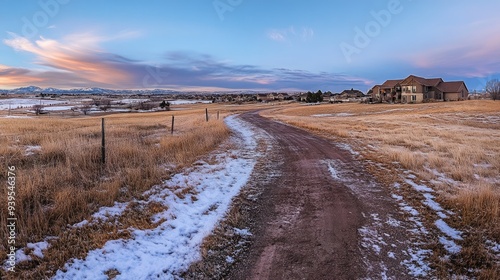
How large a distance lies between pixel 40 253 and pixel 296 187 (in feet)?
19.8

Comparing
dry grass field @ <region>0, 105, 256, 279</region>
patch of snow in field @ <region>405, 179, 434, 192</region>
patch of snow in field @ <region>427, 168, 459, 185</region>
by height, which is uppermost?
dry grass field @ <region>0, 105, 256, 279</region>

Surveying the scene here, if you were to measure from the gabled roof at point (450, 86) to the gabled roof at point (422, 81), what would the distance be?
1.44 meters

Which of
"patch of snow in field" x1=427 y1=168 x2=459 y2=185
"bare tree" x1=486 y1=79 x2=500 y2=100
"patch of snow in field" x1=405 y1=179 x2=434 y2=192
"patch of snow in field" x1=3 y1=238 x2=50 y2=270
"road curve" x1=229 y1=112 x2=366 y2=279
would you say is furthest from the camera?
"bare tree" x1=486 y1=79 x2=500 y2=100

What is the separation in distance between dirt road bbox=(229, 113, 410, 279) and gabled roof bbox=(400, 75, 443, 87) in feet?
288

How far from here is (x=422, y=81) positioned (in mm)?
85875

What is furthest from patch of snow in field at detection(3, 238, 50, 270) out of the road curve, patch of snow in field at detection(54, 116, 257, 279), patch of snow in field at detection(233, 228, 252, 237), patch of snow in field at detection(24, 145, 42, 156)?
patch of snow in field at detection(24, 145, 42, 156)

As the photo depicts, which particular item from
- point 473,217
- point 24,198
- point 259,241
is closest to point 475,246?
point 473,217

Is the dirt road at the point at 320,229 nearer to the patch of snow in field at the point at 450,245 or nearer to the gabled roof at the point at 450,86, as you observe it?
the patch of snow in field at the point at 450,245

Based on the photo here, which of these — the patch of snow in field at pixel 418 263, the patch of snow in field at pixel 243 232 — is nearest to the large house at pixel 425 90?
the patch of snow in field at pixel 418 263

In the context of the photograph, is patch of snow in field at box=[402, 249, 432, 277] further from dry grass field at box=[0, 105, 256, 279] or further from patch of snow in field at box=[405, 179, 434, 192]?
dry grass field at box=[0, 105, 256, 279]

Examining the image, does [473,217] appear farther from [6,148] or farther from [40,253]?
[6,148]

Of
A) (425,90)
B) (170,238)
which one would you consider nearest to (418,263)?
(170,238)

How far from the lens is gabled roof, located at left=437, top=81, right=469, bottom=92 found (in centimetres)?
8416

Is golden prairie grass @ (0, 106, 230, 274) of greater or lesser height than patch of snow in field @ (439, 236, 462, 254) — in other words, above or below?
above
